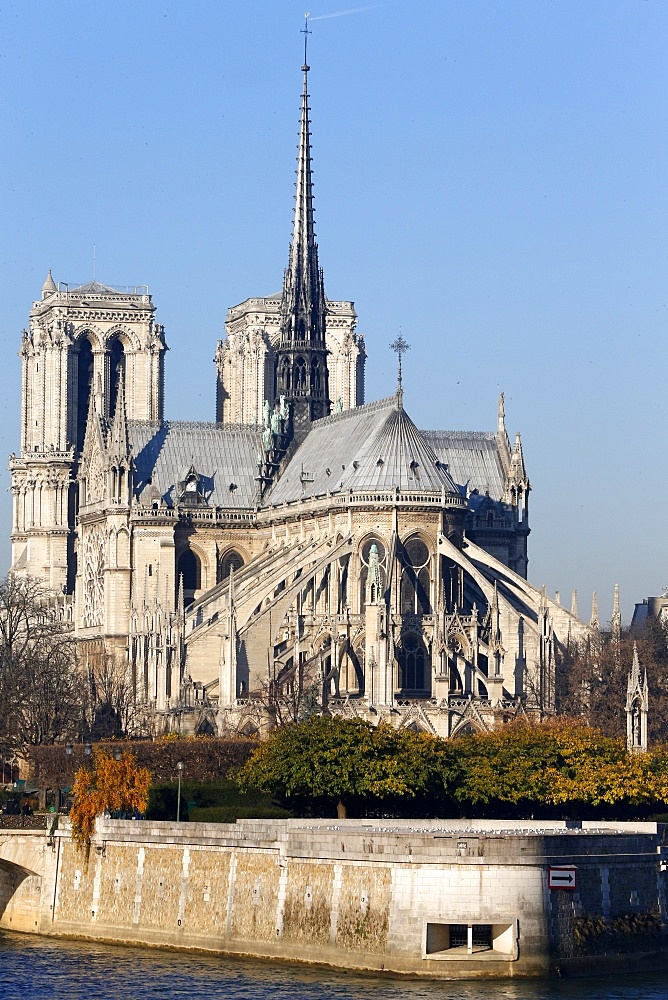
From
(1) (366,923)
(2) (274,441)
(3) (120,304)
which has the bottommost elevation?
(1) (366,923)

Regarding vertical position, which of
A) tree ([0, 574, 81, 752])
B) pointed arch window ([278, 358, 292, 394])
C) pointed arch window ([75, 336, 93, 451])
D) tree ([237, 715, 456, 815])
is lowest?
tree ([237, 715, 456, 815])

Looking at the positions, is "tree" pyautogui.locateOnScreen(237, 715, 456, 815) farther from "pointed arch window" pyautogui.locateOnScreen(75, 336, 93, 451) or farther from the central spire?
"pointed arch window" pyautogui.locateOnScreen(75, 336, 93, 451)

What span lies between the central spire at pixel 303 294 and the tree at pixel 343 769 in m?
59.5

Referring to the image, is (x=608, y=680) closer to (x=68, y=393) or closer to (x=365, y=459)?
(x=365, y=459)

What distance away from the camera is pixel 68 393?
15812 centimetres

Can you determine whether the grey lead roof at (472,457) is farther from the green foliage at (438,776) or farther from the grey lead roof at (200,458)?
the green foliage at (438,776)

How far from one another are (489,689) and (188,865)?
155 ft

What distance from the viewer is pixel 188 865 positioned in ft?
243

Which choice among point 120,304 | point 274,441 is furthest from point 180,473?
point 120,304

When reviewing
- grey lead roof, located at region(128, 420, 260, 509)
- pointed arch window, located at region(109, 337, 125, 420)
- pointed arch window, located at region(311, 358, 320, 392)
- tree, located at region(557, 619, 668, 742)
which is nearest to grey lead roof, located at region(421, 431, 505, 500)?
pointed arch window, located at region(311, 358, 320, 392)

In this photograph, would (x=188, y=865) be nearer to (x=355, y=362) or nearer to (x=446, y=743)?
(x=446, y=743)

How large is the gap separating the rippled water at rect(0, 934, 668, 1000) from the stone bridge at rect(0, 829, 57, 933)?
569cm

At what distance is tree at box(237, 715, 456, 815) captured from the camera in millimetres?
82750

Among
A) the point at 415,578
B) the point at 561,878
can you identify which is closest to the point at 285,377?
the point at 415,578
